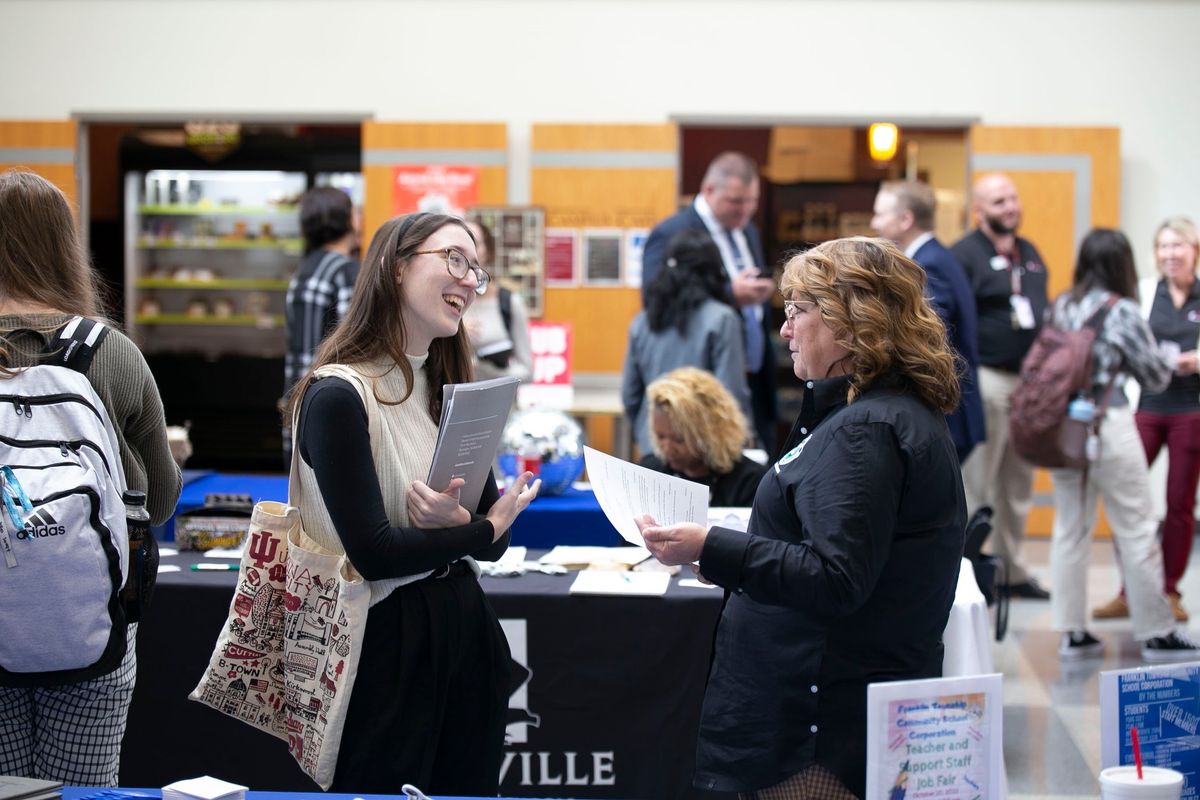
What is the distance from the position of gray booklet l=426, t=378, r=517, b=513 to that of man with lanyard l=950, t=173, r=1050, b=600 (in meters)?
4.22

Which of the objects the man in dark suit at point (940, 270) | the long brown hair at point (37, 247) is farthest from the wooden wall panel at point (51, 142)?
the long brown hair at point (37, 247)

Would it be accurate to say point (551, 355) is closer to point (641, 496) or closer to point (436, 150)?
point (436, 150)

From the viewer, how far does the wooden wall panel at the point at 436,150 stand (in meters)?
7.81

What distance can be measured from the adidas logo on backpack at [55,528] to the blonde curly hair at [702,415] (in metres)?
1.97

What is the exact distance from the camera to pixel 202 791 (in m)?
1.71

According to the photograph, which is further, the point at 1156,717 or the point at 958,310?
the point at 958,310

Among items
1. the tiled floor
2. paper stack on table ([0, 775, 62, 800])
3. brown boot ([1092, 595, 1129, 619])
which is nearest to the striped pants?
paper stack on table ([0, 775, 62, 800])

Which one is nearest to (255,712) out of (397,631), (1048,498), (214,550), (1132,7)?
(397,631)

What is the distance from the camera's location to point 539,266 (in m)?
7.66

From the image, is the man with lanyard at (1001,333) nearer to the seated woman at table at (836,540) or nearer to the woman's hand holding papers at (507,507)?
the woman's hand holding papers at (507,507)

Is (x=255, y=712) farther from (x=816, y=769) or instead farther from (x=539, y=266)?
(x=539, y=266)

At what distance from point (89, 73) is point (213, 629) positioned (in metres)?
6.04

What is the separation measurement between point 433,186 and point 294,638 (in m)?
5.97

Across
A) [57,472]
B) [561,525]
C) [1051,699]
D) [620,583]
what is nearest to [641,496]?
[57,472]
